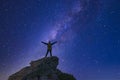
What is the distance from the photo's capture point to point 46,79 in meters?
37.4

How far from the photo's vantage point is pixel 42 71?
37.2 meters

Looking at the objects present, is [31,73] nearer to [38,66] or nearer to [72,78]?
[38,66]

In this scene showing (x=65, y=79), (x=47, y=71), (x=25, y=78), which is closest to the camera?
(x=25, y=78)

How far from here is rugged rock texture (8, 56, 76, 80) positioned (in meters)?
36.1

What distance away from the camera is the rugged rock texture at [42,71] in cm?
3612

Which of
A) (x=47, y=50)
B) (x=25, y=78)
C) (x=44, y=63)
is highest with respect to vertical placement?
(x=47, y=50)

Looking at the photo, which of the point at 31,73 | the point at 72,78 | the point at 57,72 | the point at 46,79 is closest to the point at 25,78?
the point at 31,73

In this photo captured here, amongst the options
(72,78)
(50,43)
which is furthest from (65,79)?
(50,43)

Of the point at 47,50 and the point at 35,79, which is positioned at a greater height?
the point at 47,50

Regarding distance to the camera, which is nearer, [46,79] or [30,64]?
[46,79]

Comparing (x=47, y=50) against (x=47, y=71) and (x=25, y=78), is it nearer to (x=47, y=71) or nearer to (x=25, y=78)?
(x=47, y=71)

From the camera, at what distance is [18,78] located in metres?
36.2

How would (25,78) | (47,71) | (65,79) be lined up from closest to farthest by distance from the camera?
1. (25,78)
2. (47,71)
3. (65,79)

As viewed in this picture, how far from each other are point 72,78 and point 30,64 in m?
7.81
